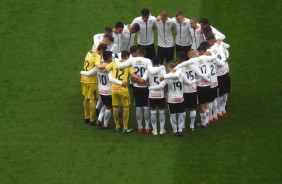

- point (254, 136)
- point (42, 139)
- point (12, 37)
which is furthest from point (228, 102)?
point (12, 37)

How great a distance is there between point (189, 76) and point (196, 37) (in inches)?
81.2

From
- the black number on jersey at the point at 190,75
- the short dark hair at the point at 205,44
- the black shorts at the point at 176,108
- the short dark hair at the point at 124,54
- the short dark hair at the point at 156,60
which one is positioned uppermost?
the short dark hair at the point at 205,44

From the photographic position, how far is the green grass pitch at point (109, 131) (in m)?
16.8

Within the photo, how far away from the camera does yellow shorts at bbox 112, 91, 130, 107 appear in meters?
17.7

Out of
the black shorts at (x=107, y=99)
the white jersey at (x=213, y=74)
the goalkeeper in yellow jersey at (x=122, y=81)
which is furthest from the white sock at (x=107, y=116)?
the white jersey at (x=213, y=74)

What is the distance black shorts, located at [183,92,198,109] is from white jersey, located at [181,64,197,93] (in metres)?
0.10

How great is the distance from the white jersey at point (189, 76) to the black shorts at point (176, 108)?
1.20 ft

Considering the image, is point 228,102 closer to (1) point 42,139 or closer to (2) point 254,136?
(2) point 254,136

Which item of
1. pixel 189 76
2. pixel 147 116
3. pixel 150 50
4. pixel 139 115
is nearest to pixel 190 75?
pixel 189 76

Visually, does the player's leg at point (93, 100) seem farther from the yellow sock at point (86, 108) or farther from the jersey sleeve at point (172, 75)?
the jersey sleeve at point (172, 75)

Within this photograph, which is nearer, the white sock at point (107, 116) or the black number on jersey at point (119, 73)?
→ the black number on jersey at point (119, 73)

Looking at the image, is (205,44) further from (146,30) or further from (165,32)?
(146,30)

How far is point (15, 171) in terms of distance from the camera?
16891 mm

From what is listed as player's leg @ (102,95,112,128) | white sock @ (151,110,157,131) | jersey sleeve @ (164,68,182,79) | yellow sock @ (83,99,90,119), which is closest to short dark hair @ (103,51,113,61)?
player's leg @ (102,95,112,128)
